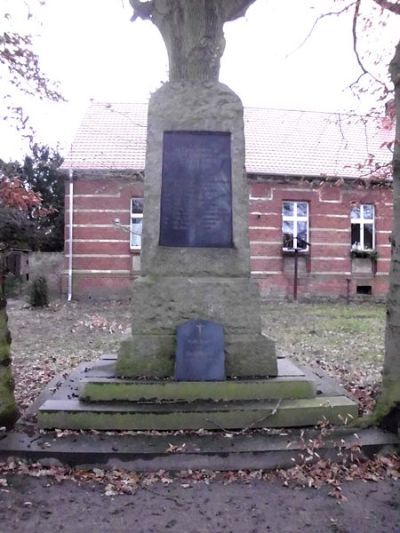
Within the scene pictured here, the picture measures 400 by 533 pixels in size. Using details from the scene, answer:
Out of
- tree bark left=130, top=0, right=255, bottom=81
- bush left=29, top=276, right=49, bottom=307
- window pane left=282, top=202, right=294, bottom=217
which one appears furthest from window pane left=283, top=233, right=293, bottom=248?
tree bark left=130, top=0, right=255, bottom=81

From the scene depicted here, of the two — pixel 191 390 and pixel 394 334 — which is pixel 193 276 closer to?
pixel 191 390

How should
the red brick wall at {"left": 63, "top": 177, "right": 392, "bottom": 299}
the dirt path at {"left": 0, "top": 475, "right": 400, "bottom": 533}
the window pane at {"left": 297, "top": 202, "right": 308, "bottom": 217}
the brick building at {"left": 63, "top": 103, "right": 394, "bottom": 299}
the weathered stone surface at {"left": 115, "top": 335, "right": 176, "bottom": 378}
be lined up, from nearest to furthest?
1. the dirt path at {"left": 0, "top": 475, "right": 400, "bottom": 533}
2. the weathered stone surface at {"left": 115, "top": 335, "right": 176, "bottom": 378}
3. the brick building at {"left": 63, "top": 103, "right": 394, "bottom": 299}
4. the red brick wall at {"left": 63, "top": 177, "right": 392, "bottom": 299}
5. the window pane at {"left": 297, "top": 202, "right": 308, "bottom": 217}

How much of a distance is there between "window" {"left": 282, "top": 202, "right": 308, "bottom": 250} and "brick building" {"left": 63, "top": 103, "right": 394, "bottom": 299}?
42 mm

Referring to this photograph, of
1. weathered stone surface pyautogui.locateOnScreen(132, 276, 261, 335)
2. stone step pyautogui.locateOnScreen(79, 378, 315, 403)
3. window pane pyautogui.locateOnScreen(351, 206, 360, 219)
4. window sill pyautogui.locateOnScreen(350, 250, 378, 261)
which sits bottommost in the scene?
stone step pyautogui.locateOnScreen(79, 378, 315, 403)

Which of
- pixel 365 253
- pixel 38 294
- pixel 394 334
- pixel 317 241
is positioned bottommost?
pixel 38 294

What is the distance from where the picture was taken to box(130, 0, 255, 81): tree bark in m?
5.39

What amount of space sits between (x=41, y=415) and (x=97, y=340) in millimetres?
6237

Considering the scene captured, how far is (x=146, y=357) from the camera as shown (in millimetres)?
4820

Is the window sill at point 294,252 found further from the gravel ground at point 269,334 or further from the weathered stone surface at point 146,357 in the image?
the weathered stone surface at point 146,357

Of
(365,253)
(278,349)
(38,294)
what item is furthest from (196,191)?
(365,253)

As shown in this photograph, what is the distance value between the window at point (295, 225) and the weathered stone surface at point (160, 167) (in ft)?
54.2

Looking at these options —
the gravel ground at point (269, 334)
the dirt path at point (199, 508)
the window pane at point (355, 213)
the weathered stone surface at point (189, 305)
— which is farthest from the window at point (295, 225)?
the dirt path at point (199, 508)

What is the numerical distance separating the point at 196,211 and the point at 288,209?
55.6 ft

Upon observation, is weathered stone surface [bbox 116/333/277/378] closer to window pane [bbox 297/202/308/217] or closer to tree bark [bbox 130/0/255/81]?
tree bark [bbox 130/0/255/81]
